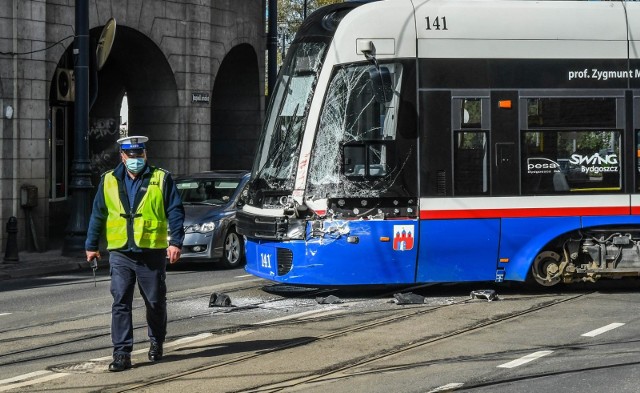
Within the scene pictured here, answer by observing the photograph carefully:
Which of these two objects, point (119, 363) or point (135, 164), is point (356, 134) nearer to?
point (135, 164)

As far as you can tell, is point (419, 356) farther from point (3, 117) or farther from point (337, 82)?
point (3, 117)

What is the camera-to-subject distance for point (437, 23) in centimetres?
1342

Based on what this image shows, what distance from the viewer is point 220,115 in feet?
103

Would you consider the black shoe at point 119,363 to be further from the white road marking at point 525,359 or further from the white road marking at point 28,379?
the white road marking at point 525,359

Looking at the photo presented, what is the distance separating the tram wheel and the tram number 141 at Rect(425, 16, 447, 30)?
2780 mm

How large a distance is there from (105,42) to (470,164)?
11.1 m

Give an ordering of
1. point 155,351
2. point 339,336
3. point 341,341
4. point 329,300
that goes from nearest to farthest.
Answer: point 155,351, point 341,341, point 339,336, point 329,300

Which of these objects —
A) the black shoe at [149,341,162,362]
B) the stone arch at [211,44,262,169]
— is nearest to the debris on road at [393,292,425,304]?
the black shoe at [149,341,162,362]

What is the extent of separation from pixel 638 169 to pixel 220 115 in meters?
18.7

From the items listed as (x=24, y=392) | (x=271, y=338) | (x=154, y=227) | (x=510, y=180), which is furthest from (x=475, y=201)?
(x=24, y=392)

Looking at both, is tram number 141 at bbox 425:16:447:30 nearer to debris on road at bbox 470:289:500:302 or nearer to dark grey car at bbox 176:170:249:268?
debris on road at bbox 470:289:500:302

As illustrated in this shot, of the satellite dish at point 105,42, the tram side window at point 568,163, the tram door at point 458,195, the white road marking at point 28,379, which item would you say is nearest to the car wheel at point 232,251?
the tram door at point 458,195

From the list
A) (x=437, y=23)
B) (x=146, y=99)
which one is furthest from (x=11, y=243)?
(x=437, y=23)

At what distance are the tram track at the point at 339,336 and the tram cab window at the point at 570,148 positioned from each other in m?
1.30
